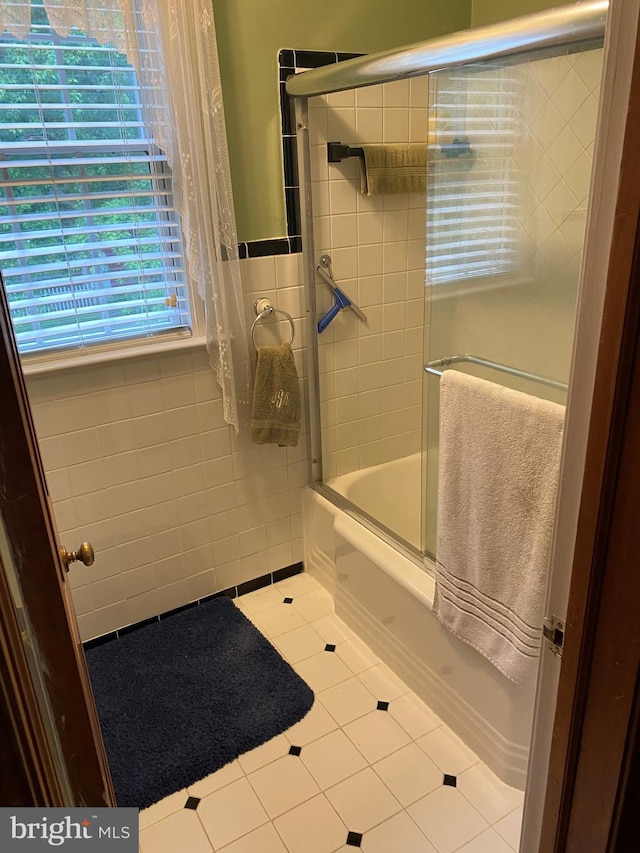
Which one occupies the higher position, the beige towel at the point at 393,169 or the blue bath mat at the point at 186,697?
the beige towel at the point at 393,169

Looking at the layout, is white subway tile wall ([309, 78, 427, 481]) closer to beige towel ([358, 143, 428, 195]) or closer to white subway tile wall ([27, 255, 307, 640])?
beige towel ([358, 143, 428, 195])

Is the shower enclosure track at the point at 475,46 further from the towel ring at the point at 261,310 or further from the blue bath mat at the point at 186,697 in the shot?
the blue bath mat at the point at 186,697

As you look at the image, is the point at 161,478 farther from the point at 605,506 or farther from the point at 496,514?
the point at 605,506

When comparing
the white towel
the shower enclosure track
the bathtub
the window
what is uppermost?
the shower enclosure track

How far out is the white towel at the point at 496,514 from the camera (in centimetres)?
145

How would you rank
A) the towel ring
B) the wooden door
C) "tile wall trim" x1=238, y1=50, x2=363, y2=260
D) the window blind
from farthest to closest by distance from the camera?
the towel ring
"tile wall trim" x1=238, y1=50, x2=363, y2=260
the window blind
the wooden door

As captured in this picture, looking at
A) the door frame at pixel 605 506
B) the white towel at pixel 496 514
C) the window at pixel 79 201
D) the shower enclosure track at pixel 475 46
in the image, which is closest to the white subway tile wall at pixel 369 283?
the shower enclosure track at pixel 475 46

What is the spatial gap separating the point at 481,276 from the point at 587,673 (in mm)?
1134

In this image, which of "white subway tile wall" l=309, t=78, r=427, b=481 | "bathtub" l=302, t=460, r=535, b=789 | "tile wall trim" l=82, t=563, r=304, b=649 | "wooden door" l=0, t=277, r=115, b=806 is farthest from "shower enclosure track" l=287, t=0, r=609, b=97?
"tile wall trim" l=82, t=563, r=304, b=649

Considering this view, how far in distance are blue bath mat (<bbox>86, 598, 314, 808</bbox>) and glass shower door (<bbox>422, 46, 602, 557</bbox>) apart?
102 cm

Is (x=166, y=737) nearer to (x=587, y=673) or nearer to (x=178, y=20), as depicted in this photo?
(x=587, y=673)

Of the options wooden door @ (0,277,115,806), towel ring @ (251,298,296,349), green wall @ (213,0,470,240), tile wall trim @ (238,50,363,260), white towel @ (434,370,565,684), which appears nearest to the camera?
wooden door @ (0,277,115,806)

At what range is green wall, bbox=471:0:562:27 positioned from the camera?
218 cm

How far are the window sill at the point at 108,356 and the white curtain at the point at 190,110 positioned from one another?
83mm
